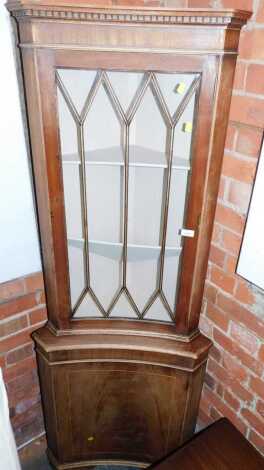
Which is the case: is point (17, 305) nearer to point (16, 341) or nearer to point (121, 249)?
point (16, 341)

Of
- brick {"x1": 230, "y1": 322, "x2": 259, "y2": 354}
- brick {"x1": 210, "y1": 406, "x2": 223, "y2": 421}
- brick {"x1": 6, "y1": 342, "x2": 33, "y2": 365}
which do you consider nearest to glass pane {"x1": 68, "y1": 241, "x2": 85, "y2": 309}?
brick {"x1": 6, "y1": 342, "x2": 33, "y2": 365}

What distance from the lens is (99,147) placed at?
4.23 feet

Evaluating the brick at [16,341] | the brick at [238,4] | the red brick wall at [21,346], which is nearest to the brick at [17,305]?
the red brick wall at [21,346]

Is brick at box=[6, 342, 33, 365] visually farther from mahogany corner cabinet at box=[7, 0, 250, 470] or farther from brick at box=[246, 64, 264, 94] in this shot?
brick at box=[246, 64, 264, 94]

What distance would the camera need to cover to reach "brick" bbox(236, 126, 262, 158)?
112 cm

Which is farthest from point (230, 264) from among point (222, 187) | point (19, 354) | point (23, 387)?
point (23, 387)

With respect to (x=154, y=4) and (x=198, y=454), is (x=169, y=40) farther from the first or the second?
(x=198, y=454)

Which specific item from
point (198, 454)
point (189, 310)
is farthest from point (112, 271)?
point (198, 454)

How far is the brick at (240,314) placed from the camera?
1.31 metres

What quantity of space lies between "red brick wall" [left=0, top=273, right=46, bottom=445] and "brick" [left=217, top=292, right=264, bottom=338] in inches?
28.7

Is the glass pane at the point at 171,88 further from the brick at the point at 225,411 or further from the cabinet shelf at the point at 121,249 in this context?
the brick at the point at 225,411

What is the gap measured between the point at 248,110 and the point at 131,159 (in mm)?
378

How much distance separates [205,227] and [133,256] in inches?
Result: 11.4

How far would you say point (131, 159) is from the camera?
46.7 inches
